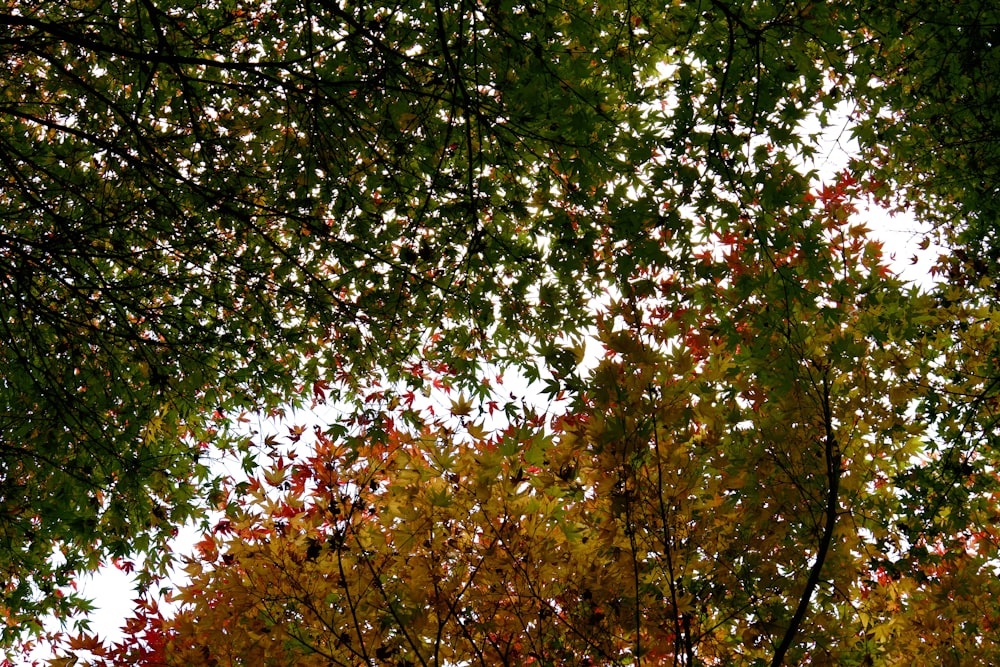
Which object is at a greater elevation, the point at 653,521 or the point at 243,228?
the point at 243,228

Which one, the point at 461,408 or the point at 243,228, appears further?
the point at 243,228

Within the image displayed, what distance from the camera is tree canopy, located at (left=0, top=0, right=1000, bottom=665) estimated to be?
3598 millimetres

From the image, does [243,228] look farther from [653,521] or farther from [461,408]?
[653,521]

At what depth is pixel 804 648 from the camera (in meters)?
3.72

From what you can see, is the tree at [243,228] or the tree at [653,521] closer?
the tree at [653,521]

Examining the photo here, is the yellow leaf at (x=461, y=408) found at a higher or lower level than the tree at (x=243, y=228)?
lower

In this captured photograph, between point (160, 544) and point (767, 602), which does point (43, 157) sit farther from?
point (767, 602)

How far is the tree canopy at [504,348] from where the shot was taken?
11.8 ft

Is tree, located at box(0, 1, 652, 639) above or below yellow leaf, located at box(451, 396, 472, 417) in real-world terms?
above

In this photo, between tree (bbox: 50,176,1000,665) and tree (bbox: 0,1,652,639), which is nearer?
tree (bbox: 50,176,1000,665)

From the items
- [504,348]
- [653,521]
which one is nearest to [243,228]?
[504,348]

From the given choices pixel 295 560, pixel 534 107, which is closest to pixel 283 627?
pixel 295 560

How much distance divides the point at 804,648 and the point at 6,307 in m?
5.22

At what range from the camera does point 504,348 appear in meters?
5.00
